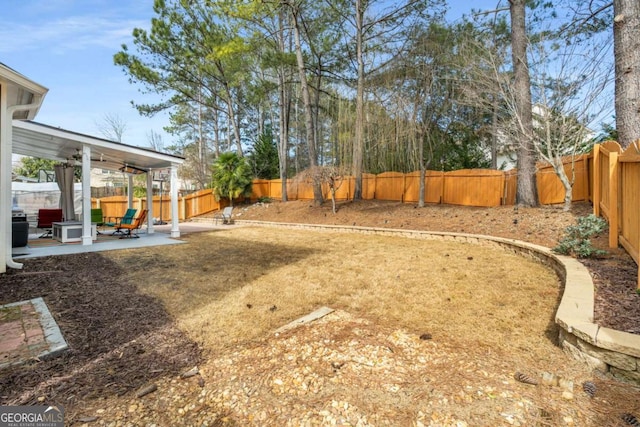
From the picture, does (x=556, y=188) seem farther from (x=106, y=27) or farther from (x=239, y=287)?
(x=106, y=27)

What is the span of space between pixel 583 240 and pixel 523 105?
3.92 metres

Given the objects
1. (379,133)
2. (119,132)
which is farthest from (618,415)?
(119,132)

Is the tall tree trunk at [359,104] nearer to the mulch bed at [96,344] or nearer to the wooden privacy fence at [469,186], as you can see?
the wooden privacy fence at [469,186]

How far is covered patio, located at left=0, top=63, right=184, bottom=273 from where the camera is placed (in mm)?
4242

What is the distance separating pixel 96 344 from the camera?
89.2 inches

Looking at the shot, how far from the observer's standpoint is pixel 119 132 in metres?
24.7

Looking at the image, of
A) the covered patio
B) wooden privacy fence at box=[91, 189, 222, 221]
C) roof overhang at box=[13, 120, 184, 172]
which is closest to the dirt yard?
the covered patio

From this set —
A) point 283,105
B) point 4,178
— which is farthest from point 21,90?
point 283,105

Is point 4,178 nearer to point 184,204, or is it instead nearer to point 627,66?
point 627,66

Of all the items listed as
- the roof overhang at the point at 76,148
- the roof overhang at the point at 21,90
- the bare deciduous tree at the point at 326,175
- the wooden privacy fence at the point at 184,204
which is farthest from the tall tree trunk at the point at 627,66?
the wooden privacy fence at the point at 184,204

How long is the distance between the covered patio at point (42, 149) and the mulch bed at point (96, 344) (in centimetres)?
136

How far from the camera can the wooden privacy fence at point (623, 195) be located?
299 centimetres

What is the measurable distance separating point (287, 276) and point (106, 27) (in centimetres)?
1191

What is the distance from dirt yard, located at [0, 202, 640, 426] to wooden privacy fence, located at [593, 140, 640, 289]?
315 millimetres
